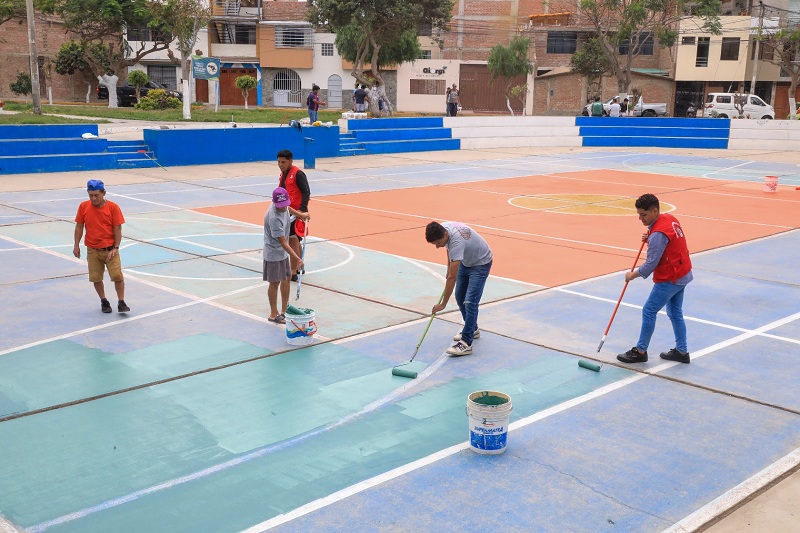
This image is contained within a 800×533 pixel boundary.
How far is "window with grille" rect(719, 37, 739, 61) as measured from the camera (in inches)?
2307

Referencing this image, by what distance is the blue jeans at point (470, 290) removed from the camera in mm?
8758

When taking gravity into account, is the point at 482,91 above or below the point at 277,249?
above

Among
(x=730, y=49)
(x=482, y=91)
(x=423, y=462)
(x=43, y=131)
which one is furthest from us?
(x=482, y=91)

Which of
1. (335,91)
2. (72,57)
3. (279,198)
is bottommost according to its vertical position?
(279,198)

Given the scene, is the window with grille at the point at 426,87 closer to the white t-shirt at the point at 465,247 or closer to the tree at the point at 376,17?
the tree at the point at 376,17

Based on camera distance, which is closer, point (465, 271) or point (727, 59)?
point (465, 271)

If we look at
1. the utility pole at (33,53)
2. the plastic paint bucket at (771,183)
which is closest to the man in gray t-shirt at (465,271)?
the plastic paint bucket at (771,183)

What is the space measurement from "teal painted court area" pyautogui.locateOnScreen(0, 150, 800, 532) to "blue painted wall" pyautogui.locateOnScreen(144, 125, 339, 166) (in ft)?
41.2

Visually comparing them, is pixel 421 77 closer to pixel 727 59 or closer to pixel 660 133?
pixel 727 59

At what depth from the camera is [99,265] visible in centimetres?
1012

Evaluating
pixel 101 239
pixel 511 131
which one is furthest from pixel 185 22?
pixel 101 239

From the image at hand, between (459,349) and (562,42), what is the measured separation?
59598mm

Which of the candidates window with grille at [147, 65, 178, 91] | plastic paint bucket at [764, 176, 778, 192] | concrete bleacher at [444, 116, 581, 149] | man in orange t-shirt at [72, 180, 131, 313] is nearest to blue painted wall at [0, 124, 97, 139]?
concrete bleacher at [444, 116, 581, 149]

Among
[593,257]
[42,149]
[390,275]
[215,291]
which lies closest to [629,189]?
[593,257]
